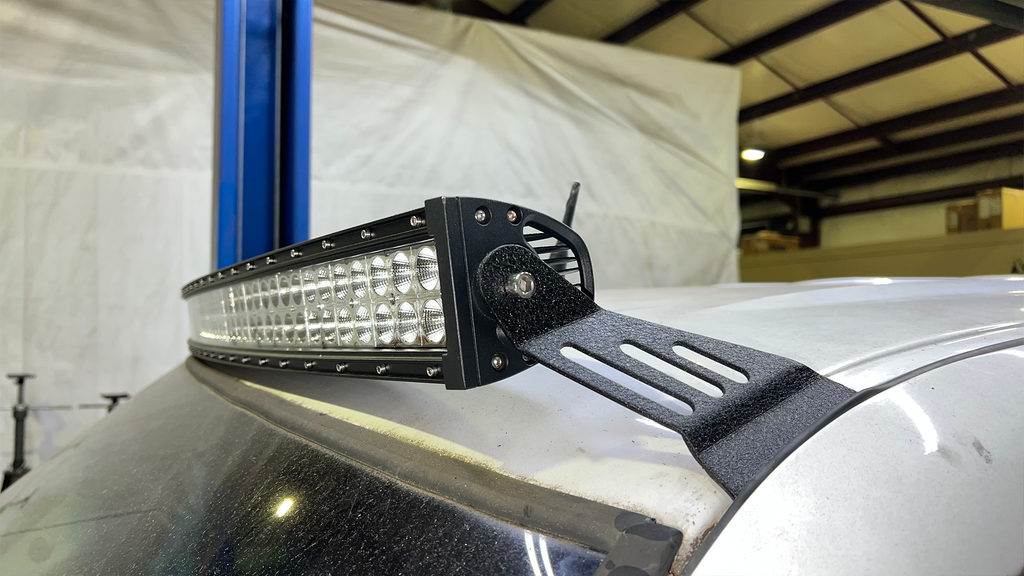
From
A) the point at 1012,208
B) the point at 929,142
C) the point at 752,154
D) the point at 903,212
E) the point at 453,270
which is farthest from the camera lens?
the point at 752,154

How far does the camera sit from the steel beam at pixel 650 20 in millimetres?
3740

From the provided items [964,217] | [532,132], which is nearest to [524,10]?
[532,132]

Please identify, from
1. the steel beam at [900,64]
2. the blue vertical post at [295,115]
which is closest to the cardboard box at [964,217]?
the steel beam at [900,64]

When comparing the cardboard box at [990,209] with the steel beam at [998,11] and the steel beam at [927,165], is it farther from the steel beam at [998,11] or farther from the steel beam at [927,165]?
the steel beam at [998,11]

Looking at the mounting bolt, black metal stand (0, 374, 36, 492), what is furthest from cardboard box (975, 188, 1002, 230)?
black metal stand (0, 374, 36, 492)

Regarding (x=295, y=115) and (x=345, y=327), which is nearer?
(x=345, y=327)

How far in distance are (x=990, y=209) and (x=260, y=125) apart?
8.45 feet

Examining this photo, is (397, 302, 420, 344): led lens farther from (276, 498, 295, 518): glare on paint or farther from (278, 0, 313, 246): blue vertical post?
(278, 0, 313, 246): blue vertical post

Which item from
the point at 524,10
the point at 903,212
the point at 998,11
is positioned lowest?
the point at 903,212

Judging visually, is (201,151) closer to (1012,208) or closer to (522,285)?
(522,285)

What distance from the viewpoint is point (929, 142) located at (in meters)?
3.49

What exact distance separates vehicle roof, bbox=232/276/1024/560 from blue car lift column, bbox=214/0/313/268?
1114 mm

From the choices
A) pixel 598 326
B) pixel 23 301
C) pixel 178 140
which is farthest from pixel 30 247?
pixel 598 326

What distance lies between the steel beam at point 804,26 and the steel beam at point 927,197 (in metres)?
1.02
